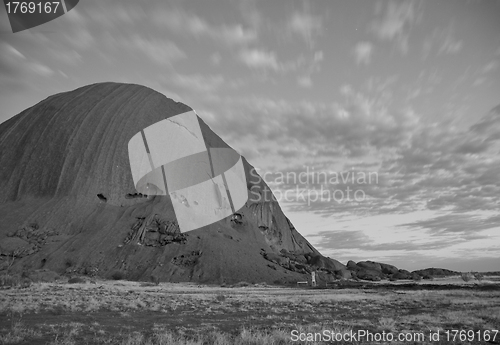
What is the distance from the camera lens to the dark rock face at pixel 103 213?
252ft

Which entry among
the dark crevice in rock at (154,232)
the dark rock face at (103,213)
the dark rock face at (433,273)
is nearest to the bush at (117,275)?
the dark rock face at (103,213)

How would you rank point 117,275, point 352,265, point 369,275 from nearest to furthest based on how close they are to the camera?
point 117,275 → point 369,275 → point 352,265

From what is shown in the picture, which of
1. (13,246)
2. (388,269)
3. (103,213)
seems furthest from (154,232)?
(388,269)

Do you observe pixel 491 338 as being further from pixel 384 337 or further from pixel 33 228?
pixel 33 228

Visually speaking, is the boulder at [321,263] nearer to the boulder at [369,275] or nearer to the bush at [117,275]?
the boulder at [369,275]

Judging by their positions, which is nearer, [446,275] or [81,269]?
[81,269]

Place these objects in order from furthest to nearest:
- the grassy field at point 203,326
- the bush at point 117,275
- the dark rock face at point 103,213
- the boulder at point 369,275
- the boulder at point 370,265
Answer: the boulder at point 370,265 < the boulder at point 369,275 < the dark rock face at point 103,213 < the bush at point 117,275 < the grassy field at point 203,326

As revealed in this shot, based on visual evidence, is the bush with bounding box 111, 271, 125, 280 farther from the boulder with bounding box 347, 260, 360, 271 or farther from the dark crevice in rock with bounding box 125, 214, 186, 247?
the boulder with bounding box 347, 260, 360, 271

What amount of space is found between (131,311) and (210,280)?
56672 mm

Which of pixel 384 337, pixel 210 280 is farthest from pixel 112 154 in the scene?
pixel 384 337

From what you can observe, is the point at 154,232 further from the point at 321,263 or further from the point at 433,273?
the point at 433,273

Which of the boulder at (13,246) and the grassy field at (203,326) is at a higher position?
the boulder at (13,246)

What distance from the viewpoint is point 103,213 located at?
89062 mm

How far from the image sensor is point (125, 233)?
84125mm
